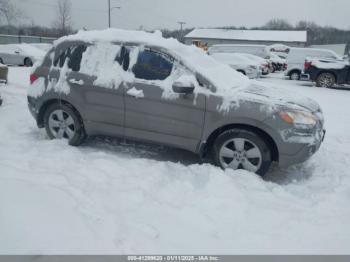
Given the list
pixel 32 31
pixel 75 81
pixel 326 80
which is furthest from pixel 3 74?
pixel 32 31

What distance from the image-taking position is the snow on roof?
66.1m

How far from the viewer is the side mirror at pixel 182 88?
4184mm

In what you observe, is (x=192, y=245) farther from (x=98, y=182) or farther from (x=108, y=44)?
(x=108, y=44)

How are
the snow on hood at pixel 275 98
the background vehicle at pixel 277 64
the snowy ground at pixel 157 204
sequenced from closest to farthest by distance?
1. the snowy ground at pixel 157 204
2. the snow on hood at pixel 275 98
3. the background vehicle at pixel 277 64

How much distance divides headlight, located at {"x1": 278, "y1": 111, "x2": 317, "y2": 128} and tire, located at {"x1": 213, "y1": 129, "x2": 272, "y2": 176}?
41 cm

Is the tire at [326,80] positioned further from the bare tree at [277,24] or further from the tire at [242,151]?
the bare tree at [277,24]

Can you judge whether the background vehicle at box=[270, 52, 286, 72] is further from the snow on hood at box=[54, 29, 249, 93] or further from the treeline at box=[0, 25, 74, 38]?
the treeline at box=[0, 25, 74, 38]

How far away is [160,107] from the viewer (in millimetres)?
4508

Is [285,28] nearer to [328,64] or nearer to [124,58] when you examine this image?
[328,64]

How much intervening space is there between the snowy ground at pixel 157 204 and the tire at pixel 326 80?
1077 centimetres

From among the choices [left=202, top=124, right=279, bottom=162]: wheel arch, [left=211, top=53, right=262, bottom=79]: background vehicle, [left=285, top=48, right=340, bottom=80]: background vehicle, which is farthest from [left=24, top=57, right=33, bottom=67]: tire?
[left=202, top=124, right=279, bottom=162]: wheel arch

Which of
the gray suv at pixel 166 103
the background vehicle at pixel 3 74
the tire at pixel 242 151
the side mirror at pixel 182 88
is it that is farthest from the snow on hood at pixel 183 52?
the background vehicle at pixel 3 74

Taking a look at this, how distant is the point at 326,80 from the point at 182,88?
498 inches

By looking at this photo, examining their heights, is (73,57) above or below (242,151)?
above
